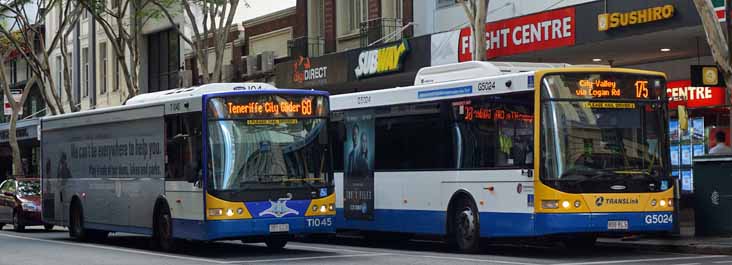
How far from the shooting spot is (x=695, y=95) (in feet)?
92.0

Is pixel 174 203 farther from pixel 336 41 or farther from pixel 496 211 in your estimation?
pixel 336 41

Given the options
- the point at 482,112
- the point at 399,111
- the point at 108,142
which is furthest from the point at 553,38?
the point at 108,142

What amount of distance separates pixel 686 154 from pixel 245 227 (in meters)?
11.7

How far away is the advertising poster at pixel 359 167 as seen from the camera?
75.6 ft

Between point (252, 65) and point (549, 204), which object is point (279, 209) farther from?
point (252, 65)

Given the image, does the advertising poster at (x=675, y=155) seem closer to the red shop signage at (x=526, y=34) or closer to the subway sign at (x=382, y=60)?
the red shop signage at (x=526, y=34)

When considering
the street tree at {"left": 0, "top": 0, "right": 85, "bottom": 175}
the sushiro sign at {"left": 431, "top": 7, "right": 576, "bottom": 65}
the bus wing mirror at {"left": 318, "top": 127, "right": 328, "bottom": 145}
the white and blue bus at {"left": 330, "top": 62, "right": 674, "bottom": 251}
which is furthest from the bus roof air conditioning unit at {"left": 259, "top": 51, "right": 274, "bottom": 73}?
the bus wing mirror at {"left": 318, "top": 127, "right": 328, "bottom": 145}

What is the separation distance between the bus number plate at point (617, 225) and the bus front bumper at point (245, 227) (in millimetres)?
4710

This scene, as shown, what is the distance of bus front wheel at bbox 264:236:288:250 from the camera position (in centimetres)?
2153

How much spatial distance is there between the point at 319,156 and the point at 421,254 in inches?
90.2

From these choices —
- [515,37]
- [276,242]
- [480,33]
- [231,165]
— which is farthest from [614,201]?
[515,37]

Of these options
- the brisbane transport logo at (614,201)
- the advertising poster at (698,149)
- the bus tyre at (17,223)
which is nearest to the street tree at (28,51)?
the bus tyre at (17,223)

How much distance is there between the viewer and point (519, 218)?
18750 mm

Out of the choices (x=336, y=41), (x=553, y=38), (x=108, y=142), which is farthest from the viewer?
(x=336, y=41)
